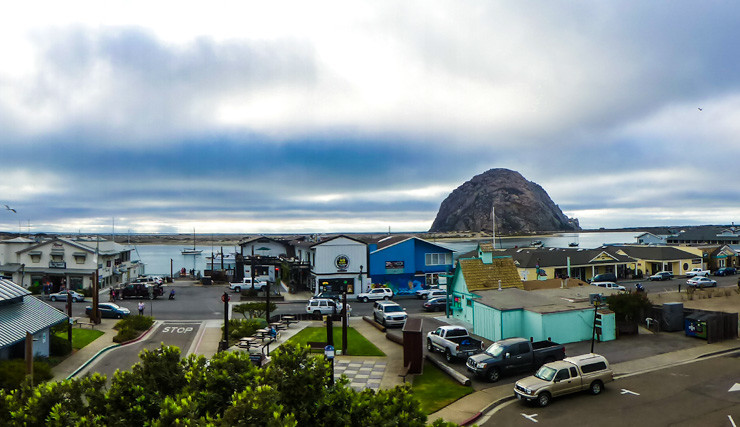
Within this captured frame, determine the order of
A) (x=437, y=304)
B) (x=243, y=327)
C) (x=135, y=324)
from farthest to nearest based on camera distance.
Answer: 1. (x=437, y=304)
2. (x=135, y=324)
3. (x=243, y=327)

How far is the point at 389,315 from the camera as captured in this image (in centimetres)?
3391

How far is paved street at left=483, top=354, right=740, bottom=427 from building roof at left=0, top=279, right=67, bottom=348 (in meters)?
22.3

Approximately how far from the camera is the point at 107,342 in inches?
1214

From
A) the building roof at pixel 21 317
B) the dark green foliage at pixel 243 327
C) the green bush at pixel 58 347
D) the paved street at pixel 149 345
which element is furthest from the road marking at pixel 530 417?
the green bush at pixel 58 347

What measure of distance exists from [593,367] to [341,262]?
36.3 metres

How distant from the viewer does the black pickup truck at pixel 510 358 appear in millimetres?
21062

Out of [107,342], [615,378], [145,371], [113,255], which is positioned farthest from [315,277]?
[145,371]

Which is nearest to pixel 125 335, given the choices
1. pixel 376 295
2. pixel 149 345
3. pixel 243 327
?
pixel 149 345

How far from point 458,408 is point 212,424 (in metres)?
13.5

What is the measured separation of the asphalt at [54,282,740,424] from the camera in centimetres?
1868

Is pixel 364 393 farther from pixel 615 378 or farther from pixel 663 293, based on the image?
pixel 663 293

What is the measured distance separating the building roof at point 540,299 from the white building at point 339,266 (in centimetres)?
2294

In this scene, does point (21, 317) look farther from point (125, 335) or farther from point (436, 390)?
point (436, 390)

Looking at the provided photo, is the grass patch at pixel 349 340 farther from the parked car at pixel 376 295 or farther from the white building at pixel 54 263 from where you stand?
the white building at pixel 54 263
